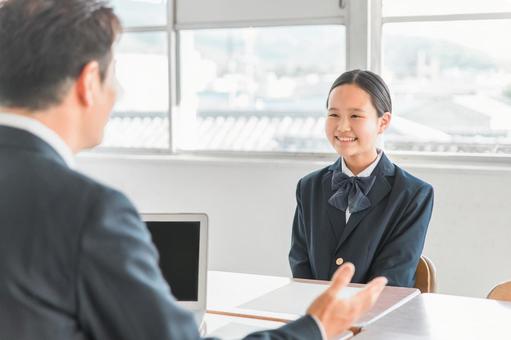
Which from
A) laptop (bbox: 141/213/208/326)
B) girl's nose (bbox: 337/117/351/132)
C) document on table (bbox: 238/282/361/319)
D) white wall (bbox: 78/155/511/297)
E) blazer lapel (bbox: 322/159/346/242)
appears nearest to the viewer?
laptop (bbox: 141/213/208/326)

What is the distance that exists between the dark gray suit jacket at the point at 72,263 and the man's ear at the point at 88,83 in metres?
0.12

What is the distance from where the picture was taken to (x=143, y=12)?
17.3 feet

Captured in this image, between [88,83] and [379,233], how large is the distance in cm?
185

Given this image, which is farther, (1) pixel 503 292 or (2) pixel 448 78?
(2) pixel 448 78

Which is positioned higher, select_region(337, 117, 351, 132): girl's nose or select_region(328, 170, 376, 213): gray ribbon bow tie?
select_region(337, 117, 351, 132): girl's nose

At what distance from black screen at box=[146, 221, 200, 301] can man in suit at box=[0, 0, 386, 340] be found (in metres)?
0.95

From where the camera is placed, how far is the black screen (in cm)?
222

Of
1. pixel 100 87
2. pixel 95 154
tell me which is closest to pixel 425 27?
pixel 95 154

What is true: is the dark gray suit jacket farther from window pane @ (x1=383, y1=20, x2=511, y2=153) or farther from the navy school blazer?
window pane @ (x1=383, y1=20, x2=511, y2=153)

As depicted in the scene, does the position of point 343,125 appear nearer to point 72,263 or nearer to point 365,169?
point 365,169

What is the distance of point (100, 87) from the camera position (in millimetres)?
1298

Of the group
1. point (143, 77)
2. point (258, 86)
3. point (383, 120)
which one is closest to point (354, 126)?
point (383, 120)

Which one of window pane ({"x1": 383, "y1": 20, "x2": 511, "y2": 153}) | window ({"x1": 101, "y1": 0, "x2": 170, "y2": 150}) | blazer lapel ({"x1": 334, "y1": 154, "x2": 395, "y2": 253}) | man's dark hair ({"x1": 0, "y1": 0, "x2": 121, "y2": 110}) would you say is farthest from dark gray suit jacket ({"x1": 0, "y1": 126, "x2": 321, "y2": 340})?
window ({"x1": 101, "y1": 0, "x2": 170, "y2": 150})

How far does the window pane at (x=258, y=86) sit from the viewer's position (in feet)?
15.9
